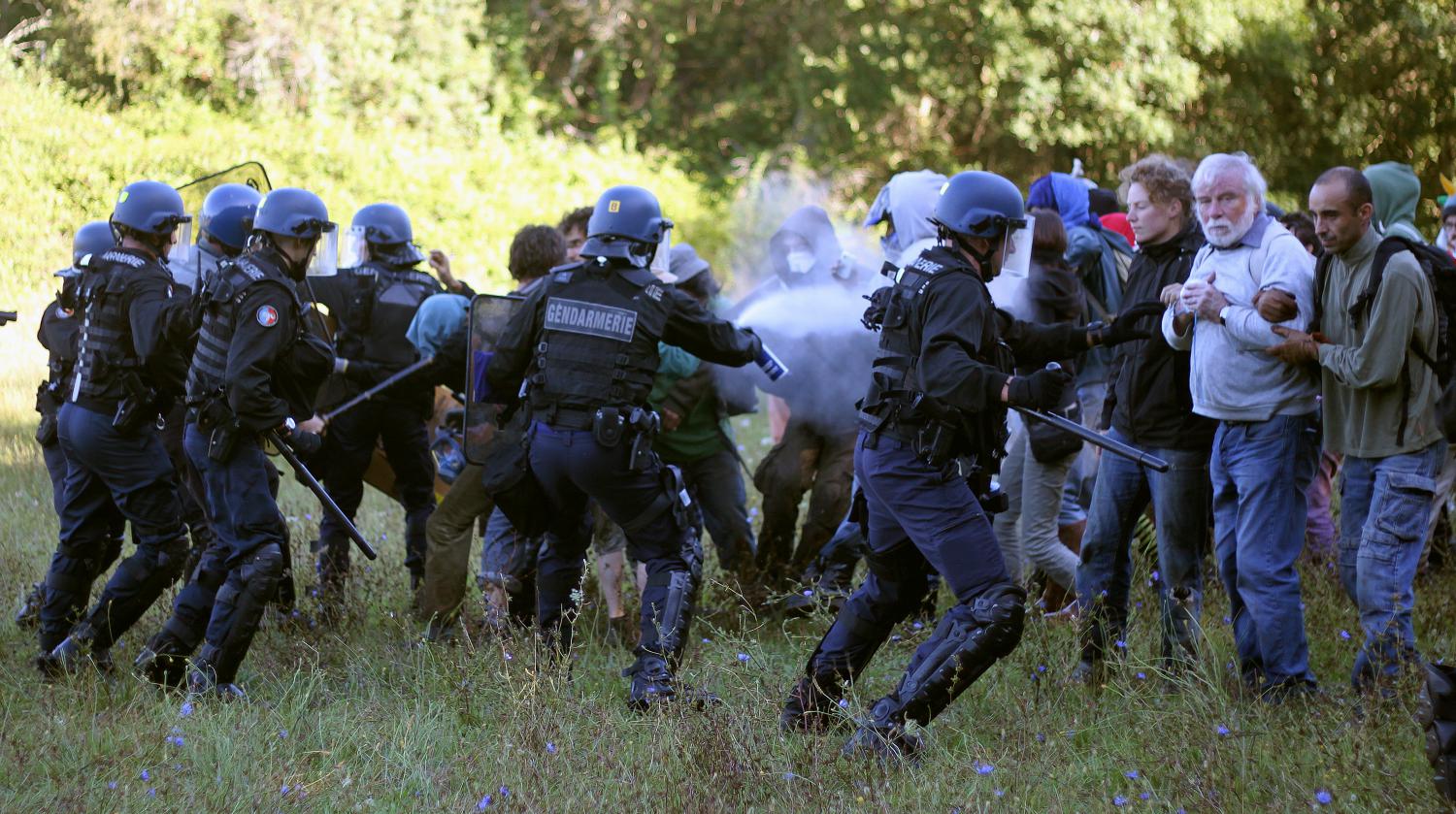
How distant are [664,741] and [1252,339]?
2.26 metres

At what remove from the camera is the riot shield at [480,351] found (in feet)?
19.8

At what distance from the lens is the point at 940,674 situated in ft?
14.7

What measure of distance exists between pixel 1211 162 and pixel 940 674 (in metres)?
1.93

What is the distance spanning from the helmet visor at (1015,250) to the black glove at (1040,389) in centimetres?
56

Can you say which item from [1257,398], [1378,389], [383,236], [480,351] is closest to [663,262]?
[480,351]

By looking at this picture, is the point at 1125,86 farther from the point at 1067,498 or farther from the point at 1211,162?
the point at 1211,162

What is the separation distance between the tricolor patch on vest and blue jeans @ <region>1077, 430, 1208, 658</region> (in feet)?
5.89

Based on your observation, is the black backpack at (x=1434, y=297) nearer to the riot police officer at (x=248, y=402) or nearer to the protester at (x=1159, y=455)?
the protester at (x=1159, y=455)

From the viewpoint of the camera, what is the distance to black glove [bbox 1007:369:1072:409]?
4359mm

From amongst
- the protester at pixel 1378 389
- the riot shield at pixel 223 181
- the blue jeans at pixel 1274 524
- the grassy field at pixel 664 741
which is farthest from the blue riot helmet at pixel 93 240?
the protester at pixel 1378 389

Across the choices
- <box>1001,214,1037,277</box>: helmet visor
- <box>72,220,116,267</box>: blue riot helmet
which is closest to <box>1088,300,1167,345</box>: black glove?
<box>1001,214,1037,277</box>: helmet visor

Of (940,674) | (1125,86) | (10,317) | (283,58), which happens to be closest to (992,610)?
(940,674)

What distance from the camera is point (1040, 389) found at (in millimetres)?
4363

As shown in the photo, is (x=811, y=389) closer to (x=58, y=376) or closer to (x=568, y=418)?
(x=568, y=418)
